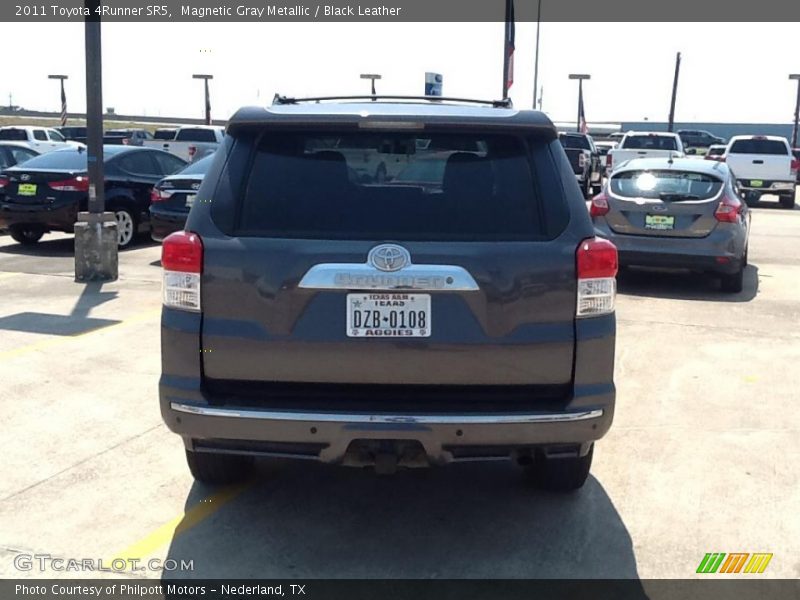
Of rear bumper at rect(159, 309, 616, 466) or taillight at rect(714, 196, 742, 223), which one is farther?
taillight at rect(714, 196, 742, 223)

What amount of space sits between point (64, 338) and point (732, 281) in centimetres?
711

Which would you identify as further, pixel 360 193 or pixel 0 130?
pixel 0 130

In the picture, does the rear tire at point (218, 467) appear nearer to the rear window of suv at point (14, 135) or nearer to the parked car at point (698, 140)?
the rear window of suv at point (14, 135)

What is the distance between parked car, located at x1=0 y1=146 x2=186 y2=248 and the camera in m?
13.1

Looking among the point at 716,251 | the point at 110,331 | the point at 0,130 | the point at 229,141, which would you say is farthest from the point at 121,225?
the point at 0,130

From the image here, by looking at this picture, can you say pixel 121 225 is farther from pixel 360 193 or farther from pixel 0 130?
pixel 0 130

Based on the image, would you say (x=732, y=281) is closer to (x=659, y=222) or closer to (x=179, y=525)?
(x=659, y=222)

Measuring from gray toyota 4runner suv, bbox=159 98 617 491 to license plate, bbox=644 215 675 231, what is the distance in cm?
674

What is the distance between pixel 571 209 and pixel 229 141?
1.46 meters

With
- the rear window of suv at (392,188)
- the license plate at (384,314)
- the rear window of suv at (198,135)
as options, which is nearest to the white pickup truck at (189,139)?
the rear window of suv at (198,135)

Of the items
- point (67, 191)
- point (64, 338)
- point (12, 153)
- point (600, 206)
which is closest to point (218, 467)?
point (64, 338)

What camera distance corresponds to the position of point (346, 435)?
3.65 meters

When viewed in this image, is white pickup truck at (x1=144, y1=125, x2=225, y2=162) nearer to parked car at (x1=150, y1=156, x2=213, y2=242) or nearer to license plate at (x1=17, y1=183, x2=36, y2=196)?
license plate at (x1=17, y1=183, x2=36, y2=196)

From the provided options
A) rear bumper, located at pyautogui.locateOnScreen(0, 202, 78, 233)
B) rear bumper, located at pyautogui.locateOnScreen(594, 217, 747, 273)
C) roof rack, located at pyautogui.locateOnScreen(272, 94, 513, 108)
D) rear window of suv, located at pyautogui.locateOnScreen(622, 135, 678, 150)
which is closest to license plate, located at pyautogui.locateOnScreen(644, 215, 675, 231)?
rear bumper, located at pyautogui.locateOnScreen(594, 217, 747, 273)
